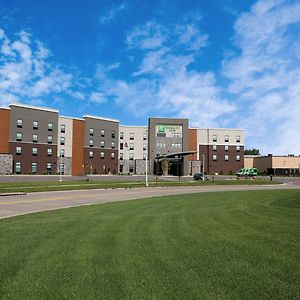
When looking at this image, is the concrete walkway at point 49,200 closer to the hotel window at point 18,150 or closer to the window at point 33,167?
the hotel window at point 18,150

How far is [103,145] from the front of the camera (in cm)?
7994

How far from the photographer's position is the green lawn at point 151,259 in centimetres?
524

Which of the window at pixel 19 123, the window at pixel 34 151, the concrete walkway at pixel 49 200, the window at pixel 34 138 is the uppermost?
the window at pixel 19 123

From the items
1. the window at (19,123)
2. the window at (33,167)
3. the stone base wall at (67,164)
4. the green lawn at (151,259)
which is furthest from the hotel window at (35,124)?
the green lawn at (151,259)

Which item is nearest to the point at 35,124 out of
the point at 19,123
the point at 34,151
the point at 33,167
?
the point at 19,123

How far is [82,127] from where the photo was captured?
7681 cm

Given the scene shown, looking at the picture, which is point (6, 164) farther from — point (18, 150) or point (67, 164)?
point (67, 164)

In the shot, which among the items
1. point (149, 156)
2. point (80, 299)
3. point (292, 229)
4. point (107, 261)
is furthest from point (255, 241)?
point (149, 156)

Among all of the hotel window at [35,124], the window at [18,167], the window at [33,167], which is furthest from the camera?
the window at [33,167]

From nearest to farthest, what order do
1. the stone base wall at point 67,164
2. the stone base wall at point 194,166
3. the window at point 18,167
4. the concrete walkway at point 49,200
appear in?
the concrete walkway at point 49,200 < the window at point 18,167 < the stone base wall at point 67,164 < the stone base wall at point 194,166

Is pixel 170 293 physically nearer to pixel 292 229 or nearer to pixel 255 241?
pixel 255 241

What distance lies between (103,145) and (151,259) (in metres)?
73.9

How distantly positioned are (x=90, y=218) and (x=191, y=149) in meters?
Answer: 76.2

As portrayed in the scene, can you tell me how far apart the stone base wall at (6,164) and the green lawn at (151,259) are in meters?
56.4
